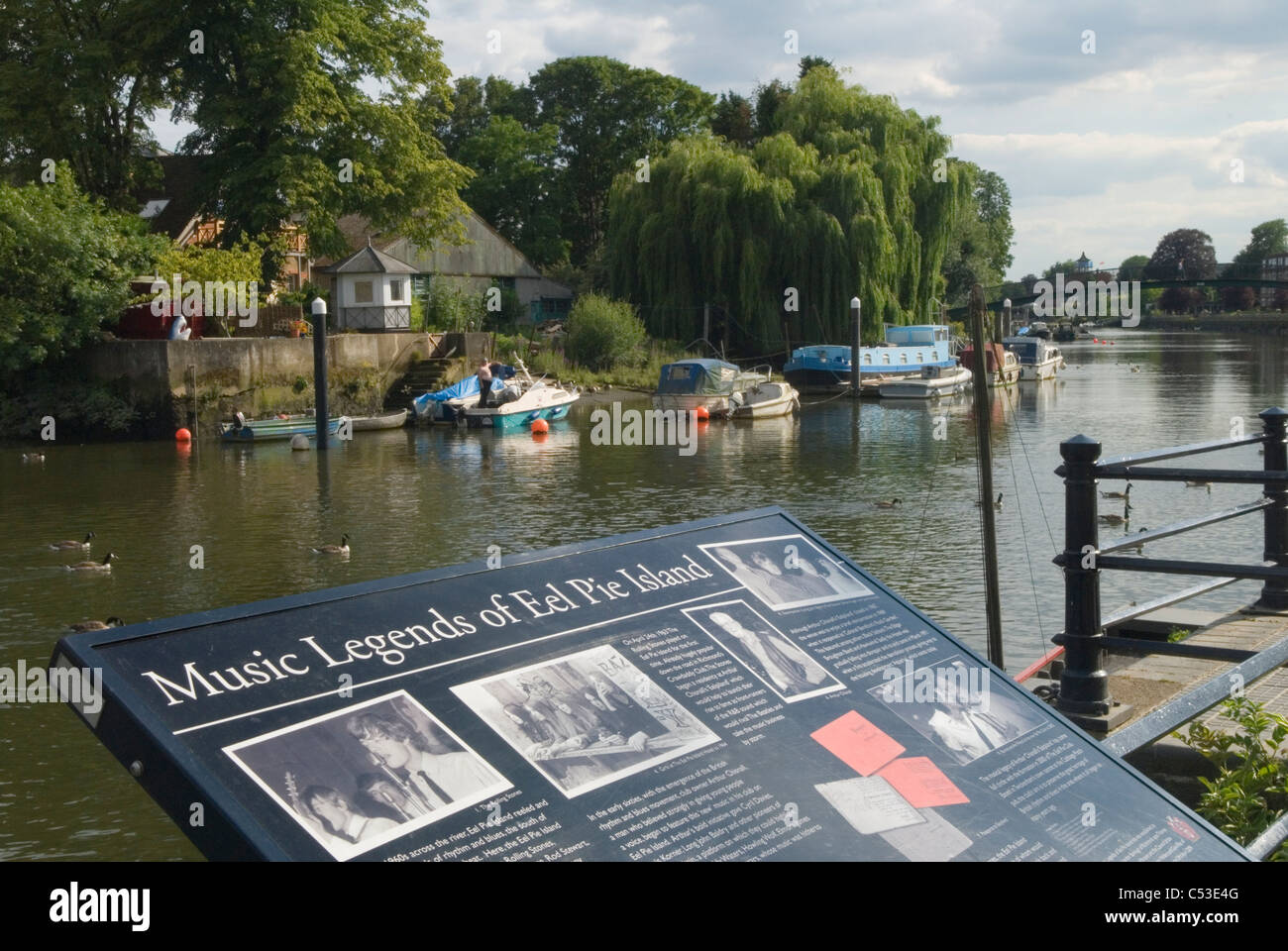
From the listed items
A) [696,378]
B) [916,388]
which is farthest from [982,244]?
[696,378]

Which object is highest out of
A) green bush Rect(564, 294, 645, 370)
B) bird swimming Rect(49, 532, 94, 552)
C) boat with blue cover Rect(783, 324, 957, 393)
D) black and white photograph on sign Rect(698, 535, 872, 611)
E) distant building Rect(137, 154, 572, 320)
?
distant building Rect(137, 154, 572, 320)

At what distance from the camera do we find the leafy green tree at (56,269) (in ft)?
106

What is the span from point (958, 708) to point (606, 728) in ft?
3.49

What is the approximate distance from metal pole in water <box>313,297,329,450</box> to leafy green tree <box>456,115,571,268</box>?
37049 mm

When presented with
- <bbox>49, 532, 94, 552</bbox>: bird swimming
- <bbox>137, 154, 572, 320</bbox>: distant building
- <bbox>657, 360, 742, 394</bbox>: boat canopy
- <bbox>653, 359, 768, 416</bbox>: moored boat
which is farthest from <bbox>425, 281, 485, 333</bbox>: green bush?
<bbox>49, 532, 94, 552</bbox>: bird swimming

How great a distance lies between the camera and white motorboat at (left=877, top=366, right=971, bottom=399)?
45.0m

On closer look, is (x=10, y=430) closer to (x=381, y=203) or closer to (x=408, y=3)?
(x=381, y=203)

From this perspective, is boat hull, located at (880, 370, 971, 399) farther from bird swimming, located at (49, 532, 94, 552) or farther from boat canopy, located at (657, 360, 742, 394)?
bird swimming, located at (49, 532, 94, 552)

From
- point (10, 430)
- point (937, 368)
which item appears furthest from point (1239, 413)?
point (10, 430)

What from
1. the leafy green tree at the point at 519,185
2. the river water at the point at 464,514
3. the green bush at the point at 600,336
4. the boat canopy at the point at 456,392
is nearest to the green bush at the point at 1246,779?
the river water at the point at 464,514

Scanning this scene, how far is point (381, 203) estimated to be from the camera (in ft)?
137

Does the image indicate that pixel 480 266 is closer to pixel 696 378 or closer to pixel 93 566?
pixel 696 378

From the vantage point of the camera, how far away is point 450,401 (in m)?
37.1
